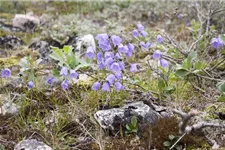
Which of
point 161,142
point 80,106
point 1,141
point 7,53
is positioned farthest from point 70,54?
point 7,53

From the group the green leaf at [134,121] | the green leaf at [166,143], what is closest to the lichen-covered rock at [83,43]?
the green leaf at [134,121]

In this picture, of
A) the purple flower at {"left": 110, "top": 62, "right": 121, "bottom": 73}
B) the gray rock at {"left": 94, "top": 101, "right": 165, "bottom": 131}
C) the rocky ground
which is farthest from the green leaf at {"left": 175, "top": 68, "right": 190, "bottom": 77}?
the purple flower at {"left": 110, "top": 62, "right": 121, "bottom": 73}

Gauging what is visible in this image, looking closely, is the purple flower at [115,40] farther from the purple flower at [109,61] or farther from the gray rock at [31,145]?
the gray rock at [31,145]

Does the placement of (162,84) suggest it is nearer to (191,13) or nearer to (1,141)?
(1,141)

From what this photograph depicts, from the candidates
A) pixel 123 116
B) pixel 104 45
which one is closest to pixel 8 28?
pixel 104 45

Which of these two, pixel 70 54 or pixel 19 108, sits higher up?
pixel 70 54

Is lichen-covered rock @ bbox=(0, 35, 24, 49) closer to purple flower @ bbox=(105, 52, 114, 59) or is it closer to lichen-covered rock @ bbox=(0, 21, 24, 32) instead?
lichen-covered rock @ bbox=(0, 21, 24, 32)

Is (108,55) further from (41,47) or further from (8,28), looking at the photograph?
(8,28)
